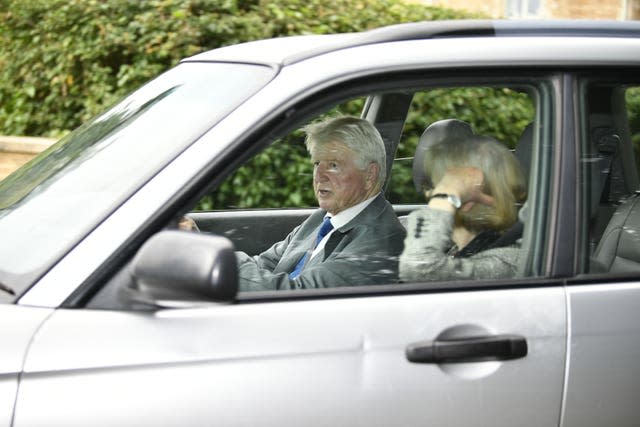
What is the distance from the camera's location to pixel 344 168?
350cm

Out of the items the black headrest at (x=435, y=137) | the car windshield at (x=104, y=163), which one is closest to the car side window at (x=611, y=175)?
the black headrest at (x=435, y=137)

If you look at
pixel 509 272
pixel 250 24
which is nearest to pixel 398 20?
pixel 250 24

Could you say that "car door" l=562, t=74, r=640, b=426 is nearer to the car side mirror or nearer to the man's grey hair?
the man's grey hair

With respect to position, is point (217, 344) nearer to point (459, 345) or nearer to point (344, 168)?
point (459, 345)

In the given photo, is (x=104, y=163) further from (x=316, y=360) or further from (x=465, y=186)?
(x=465, y=186)

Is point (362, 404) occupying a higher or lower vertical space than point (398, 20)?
lower

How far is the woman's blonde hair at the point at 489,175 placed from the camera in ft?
9.30

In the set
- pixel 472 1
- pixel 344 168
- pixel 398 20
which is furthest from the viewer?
pixel 472 1

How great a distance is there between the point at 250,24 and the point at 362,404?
18.9ft

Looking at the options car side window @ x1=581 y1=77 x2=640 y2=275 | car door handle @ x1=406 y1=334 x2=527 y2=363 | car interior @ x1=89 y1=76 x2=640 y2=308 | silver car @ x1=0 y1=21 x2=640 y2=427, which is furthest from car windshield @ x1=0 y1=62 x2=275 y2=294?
car side window @ x1=581 y1=77 x2=640 y2=275

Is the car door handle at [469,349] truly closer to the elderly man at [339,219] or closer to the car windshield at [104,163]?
the elderly man at [339,219]

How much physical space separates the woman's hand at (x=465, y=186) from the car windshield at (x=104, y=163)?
65cm

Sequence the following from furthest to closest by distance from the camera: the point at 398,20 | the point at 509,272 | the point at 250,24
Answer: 1. the point at 398,20
2. the point at 250,24
3. the point at 509,272

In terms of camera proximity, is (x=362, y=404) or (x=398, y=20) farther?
(x=398, y=20)
